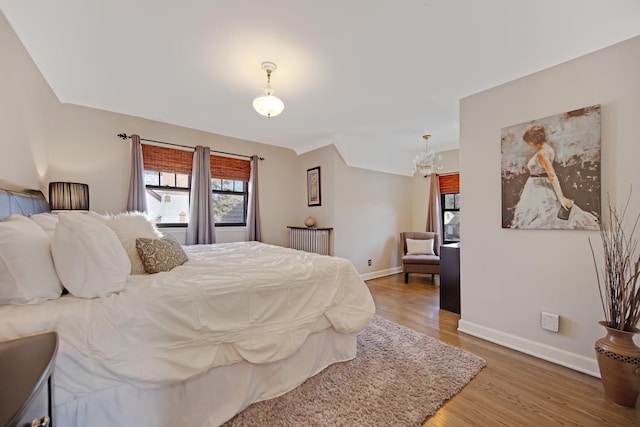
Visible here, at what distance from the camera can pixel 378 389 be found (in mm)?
1698

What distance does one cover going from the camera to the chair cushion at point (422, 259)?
4301mm

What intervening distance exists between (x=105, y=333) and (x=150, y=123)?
319 centimetres

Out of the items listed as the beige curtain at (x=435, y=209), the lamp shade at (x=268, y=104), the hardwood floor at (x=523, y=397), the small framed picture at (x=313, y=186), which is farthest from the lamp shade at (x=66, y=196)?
the beige curtain at (x=435, y=209)

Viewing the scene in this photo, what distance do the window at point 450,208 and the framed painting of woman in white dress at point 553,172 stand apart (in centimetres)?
280

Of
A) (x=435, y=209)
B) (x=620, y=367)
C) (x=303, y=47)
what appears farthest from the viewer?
(x=435, y=209)

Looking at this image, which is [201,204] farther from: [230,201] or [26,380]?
[26,380]

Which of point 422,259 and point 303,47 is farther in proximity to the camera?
point 422,259

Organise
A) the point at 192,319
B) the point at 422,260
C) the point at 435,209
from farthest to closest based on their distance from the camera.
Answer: the point at 435,209, the point at 422,260, the point at 192,319

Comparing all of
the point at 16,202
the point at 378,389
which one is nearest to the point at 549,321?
the point at 378,389

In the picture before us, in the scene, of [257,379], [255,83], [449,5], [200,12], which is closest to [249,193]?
[255,83]

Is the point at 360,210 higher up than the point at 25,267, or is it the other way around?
the point at 360,210

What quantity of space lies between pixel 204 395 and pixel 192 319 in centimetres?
46

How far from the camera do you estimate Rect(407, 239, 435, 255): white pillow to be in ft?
15.2

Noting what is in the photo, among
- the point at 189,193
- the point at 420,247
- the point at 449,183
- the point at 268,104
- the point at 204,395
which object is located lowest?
the point at 204,395
